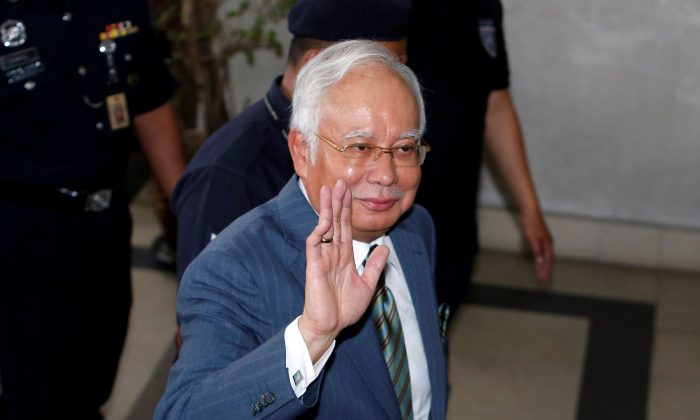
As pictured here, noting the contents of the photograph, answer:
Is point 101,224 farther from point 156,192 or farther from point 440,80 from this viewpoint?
point 156,192

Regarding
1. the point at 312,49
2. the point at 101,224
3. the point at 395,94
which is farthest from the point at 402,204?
the point at 101,224

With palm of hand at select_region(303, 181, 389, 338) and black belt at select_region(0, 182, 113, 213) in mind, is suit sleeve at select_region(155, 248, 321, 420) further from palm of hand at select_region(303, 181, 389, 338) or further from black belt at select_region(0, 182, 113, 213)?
black belt at select_region(0, 182, 113, 213)

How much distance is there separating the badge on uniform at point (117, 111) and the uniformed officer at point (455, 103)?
869mm

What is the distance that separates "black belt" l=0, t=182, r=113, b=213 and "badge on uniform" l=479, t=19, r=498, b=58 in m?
1.22

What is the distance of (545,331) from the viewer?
15.8 feet

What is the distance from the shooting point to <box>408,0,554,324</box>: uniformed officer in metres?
3.26

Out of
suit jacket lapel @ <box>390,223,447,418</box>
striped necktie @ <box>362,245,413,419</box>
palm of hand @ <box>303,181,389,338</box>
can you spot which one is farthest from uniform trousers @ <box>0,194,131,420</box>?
palm of hand @ <box>303,181,389,338</box>

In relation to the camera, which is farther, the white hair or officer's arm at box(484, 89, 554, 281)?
officer's arm at box(484, 89, 554, 281)

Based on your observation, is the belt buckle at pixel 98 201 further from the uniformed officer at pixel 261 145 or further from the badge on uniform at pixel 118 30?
the uniformed officer at pixel 261 145

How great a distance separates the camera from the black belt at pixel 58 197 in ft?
10.7

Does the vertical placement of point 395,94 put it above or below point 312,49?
above

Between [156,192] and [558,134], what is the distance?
1845 millimetres

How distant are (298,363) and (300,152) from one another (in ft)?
1.55

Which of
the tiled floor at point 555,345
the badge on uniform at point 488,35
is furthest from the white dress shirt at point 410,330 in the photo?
the tiled floor at point 555,345
